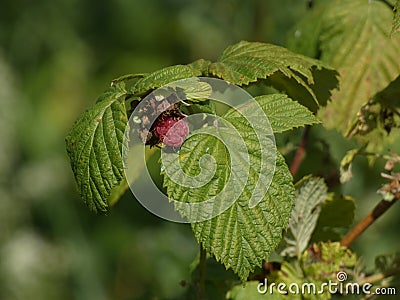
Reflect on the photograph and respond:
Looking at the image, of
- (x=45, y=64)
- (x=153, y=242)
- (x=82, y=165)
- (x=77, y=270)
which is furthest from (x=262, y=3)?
(x=82, y=165)

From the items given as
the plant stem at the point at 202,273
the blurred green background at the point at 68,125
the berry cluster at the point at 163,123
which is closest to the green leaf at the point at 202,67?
the berry cluster at the point at 163,123

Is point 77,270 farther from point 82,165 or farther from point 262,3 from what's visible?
point 82,165

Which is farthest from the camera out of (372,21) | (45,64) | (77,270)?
(45,64)

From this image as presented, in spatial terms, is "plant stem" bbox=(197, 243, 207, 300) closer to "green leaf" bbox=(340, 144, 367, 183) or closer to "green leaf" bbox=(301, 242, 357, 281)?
"green leaf" bbox=(301, 242, 357, 281)

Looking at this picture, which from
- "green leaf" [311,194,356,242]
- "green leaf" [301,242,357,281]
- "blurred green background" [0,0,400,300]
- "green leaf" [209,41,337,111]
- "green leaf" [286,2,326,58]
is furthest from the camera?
"blurred green background" [0,0,400,300]

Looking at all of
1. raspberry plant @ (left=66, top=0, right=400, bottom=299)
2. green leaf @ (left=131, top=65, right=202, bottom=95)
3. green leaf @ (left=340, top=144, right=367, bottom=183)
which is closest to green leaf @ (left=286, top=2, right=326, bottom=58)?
raspberry plant @ (left=66, top=0, right=400, bottom=299)

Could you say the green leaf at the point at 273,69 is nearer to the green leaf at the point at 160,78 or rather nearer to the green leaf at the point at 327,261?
the green leaf at the point at 160,78
